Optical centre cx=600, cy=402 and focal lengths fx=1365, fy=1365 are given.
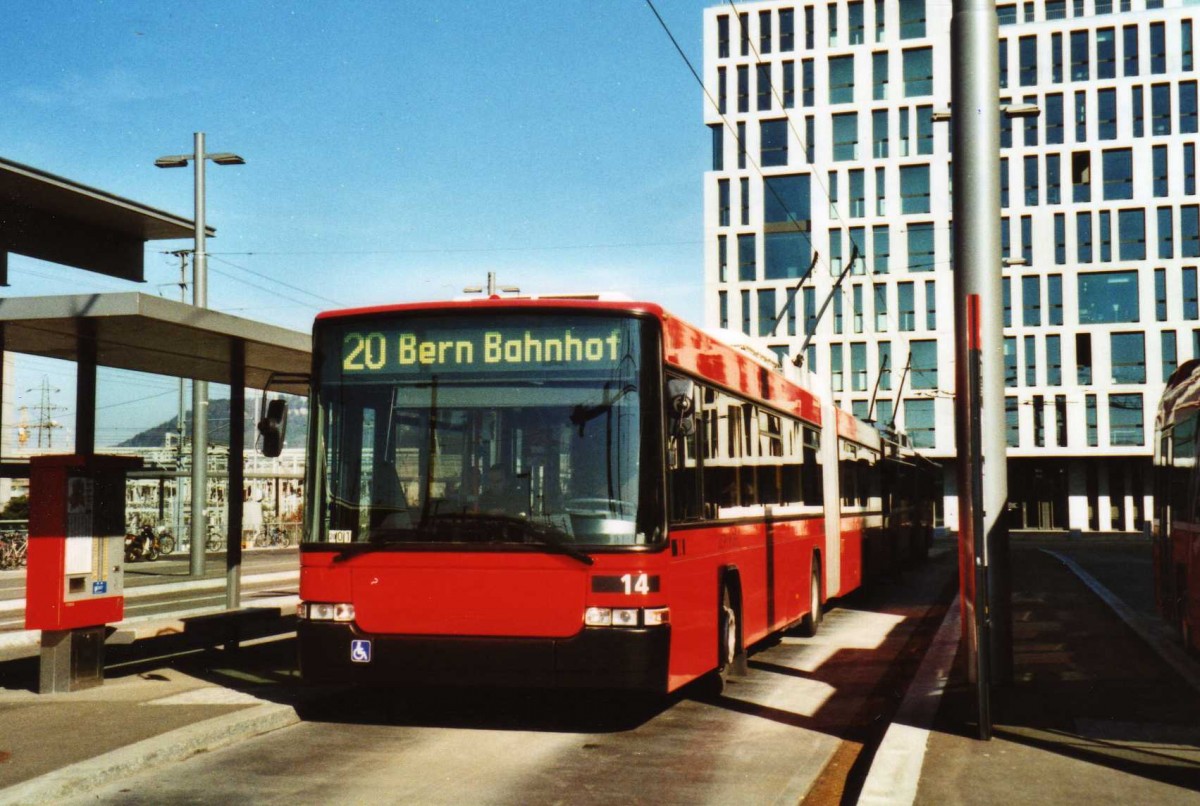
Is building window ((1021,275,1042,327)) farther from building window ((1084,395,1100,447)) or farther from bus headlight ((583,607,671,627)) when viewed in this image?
bus headlight ((583,607,671,627))

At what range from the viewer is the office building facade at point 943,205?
215 feet

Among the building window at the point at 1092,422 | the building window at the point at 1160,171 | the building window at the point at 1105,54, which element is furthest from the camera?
the building window at the point at 1092,422

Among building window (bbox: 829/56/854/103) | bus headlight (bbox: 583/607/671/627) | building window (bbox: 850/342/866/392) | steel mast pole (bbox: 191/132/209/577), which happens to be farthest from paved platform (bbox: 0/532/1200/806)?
building window (bbox: 829/56/854/103)

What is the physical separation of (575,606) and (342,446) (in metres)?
1.88

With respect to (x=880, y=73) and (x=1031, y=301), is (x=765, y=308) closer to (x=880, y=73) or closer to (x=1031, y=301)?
(x=880, y=73)

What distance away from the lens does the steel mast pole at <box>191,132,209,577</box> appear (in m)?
23.2

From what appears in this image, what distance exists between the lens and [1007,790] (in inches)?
263

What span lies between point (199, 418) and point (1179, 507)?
60.5 feet

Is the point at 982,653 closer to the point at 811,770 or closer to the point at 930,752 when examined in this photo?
the point at 930,752

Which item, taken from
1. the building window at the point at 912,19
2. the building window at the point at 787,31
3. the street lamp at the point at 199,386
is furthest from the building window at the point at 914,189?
the street lamp at the point at 199,386

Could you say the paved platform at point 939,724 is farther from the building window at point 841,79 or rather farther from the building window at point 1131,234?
the building window at point 841,79

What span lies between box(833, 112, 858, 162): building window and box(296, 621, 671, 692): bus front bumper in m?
62.3

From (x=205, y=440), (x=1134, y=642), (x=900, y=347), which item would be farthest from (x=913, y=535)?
(x=900, y=347)

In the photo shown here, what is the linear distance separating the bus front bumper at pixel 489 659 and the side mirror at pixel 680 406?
1.28 metres
